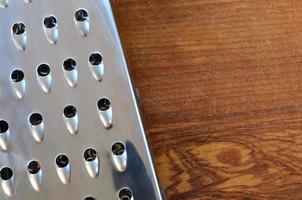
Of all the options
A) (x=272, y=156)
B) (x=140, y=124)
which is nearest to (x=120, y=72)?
(x=140, y=124)

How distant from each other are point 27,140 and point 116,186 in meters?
0.07

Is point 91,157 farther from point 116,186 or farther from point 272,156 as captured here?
point 272,156

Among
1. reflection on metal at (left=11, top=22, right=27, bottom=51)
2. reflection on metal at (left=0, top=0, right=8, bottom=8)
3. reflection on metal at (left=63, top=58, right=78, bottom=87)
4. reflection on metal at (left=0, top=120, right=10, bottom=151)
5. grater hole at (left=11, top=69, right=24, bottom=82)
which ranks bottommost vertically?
reflection on metal at (left=0, top=120, right=10, bottom=151)

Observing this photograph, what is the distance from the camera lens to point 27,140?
47 centimetres

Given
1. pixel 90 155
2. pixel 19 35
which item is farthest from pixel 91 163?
pixel 19 35

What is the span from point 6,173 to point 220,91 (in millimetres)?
193

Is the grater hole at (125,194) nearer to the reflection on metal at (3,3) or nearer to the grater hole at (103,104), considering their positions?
the grater hole at (103,104)

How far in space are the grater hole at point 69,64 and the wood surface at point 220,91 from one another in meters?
0.07

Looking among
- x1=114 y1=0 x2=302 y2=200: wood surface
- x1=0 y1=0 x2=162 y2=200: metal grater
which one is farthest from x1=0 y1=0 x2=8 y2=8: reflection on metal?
x1=114 y1=0 x2=302 y2=200: wood surface

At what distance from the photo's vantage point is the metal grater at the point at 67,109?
463 millimetres

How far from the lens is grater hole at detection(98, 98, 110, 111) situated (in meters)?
0.47

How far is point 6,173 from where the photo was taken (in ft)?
1.51

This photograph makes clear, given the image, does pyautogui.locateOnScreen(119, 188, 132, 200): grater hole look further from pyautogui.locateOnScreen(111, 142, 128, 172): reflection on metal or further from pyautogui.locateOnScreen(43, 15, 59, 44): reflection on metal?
pyautogui.locateOnScreen(43, 15, 59, 44): reflection on metal

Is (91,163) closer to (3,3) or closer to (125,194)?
(125,194)
